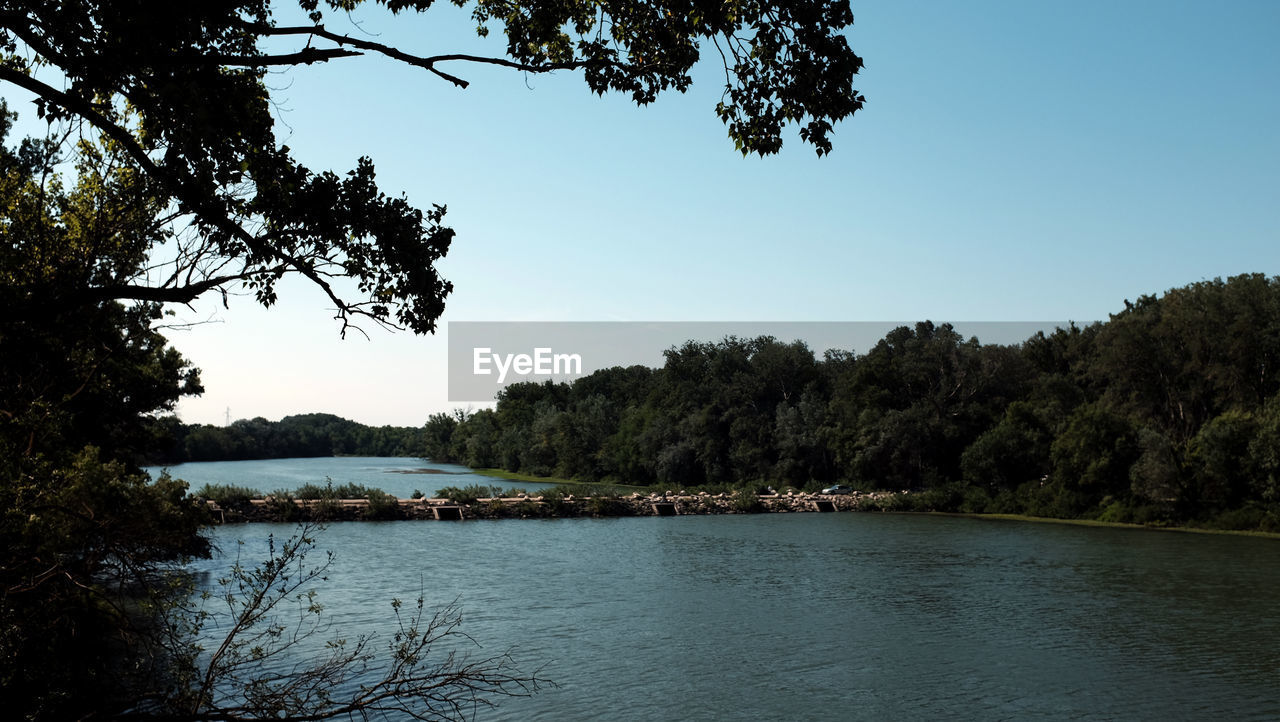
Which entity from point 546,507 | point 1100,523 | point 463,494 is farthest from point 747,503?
point 1100,523

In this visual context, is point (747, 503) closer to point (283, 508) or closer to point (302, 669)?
point (283, 508)

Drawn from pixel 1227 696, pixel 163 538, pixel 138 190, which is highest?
pixel 138 190

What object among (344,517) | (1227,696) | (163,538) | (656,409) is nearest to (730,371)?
(656,409)

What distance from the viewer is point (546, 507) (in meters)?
59.7

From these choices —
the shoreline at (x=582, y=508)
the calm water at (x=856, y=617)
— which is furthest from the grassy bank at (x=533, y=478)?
the calm water at (x=856, y=617)

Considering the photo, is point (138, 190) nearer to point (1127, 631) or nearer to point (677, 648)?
point (677, 648)

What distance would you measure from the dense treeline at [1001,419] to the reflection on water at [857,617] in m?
4.41

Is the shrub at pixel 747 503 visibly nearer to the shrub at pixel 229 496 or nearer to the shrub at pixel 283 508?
the shrub at pixel 283 508

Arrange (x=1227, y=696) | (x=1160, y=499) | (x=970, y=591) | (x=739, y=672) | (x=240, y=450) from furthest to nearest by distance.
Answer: (x=240, y=450) < (x=1160, y=499) < (x=970, y=591) < (x=739, y=672) < (x=1227, y=696)

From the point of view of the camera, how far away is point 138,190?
31.1ft

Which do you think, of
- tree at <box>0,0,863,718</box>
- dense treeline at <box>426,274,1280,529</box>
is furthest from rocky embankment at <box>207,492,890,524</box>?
tree at <box>0,0,863,718</box>

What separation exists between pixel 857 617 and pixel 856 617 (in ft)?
0.09

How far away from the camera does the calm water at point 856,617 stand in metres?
18.1

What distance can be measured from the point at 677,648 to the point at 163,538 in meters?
14.1
